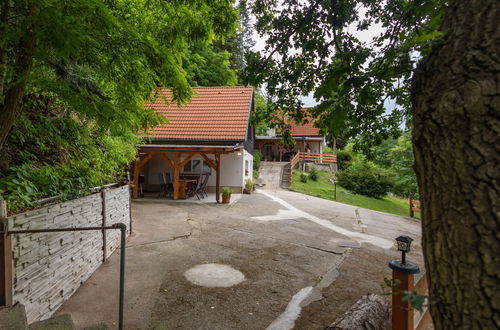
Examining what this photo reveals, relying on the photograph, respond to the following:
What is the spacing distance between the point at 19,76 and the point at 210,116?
503 inches

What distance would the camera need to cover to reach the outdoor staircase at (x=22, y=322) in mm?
2201

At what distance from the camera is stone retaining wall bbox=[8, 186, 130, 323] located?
8.76 ft

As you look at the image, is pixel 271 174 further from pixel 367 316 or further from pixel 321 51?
pixel 367 316

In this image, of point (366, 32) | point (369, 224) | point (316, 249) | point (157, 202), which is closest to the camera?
point (366, 32)

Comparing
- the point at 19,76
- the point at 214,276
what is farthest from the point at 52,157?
the point at 214,276

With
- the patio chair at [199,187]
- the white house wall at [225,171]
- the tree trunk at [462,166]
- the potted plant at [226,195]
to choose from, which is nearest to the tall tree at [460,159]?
the tree trunk at [462,166]

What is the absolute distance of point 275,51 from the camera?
3.79m

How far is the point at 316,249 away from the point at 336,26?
14.6 feet

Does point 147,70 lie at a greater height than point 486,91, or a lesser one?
greater

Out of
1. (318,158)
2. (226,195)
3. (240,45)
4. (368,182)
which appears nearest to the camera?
(226,195)

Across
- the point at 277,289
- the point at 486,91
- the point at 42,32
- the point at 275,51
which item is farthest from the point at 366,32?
the point at 277,289

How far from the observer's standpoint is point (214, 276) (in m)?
4.44

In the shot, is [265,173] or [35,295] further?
[265,173]

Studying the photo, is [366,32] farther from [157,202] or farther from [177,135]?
[177,135]
